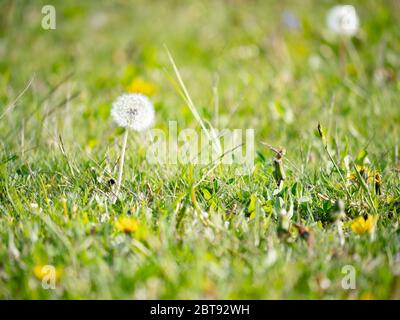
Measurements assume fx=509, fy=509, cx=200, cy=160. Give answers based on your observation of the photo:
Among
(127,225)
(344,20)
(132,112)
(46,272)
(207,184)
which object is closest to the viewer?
(46,272)

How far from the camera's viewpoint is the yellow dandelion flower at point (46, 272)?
4.54 feet

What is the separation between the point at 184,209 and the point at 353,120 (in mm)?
1579

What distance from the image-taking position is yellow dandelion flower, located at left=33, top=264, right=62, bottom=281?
1383mm

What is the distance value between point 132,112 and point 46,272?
0.86 m

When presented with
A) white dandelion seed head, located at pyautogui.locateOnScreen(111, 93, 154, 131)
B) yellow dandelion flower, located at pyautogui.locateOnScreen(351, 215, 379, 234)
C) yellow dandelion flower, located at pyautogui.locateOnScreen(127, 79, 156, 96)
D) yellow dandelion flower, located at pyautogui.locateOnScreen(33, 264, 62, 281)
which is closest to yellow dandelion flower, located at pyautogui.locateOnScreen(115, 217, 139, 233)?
yellow dandelion flower, located at pyautogui.locateOnScreen(33, 264, 62, 281)

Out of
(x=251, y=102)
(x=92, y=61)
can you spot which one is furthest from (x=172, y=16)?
(x=251, y=102)

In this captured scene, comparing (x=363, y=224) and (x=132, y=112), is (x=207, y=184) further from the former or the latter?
(x=363, y=224)

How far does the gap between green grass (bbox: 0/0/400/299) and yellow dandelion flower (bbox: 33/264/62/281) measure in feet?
0.05

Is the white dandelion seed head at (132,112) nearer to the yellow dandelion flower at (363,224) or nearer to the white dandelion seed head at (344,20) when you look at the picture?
the yellow dandelion flower at (363,224)

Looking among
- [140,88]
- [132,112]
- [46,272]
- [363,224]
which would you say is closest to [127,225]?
[46,272]

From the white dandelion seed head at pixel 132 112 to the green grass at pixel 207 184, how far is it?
0.15m

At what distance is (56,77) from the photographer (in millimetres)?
3619

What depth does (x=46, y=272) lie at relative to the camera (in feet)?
4.57
